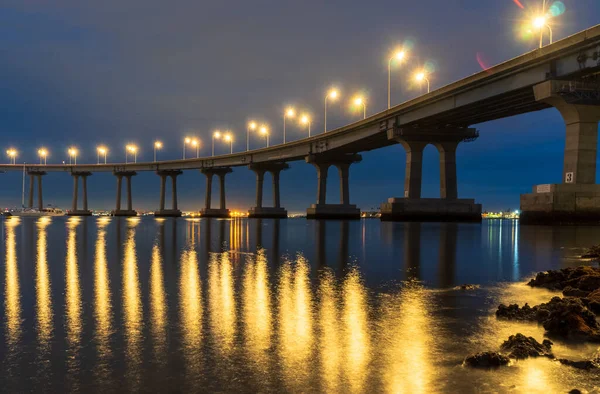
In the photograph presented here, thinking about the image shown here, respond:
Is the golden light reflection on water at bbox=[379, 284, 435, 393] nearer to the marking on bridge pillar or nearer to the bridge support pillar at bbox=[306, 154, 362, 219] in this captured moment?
the marking on bridge pillar

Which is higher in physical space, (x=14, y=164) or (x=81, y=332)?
(x=14, y=164)

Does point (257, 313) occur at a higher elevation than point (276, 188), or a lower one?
lower

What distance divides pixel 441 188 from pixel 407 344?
72.7 m

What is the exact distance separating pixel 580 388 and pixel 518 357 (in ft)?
3.73

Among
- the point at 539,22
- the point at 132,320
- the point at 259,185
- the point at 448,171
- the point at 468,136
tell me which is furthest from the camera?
the point at 259,185

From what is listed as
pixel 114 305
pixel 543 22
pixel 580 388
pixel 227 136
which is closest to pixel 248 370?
pixel 580 388

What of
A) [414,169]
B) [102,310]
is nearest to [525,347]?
[102,310]

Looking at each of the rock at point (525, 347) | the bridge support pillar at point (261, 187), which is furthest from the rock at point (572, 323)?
the bridge support pillar at point (261, 187)

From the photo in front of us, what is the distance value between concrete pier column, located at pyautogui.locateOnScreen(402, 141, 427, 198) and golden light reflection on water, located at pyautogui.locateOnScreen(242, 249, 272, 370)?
203 feet

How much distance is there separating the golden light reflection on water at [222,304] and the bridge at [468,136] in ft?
118

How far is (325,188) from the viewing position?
10850 cm

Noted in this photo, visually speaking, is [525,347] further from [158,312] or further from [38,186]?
[38,186]

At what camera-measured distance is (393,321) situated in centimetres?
900

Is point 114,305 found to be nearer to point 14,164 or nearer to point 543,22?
point 543,22
